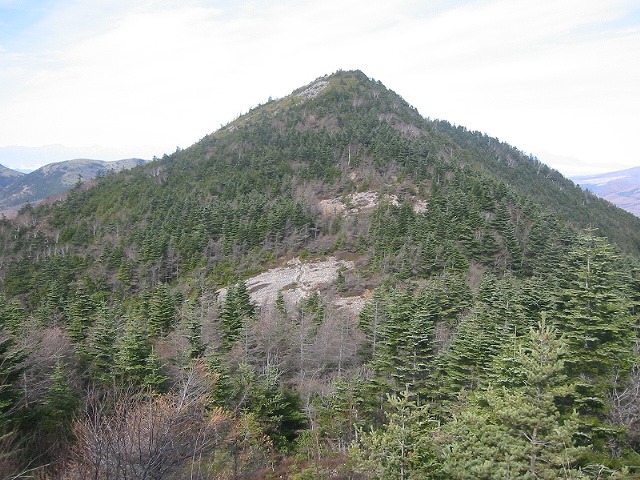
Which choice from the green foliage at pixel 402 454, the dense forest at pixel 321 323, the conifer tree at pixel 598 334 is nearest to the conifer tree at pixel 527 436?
the dense forest at pixel 321 323

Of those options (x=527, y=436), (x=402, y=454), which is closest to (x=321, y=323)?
(x=402, y=454)

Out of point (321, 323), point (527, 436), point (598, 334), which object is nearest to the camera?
point (527, 436)

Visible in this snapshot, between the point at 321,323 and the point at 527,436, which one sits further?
the point at 321,323

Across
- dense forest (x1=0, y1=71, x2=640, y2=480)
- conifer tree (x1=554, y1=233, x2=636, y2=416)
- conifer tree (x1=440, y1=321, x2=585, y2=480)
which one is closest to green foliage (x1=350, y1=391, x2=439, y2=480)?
dense forest (x1=0, y1=71, x2=640, y2=480)

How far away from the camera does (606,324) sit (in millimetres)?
14914

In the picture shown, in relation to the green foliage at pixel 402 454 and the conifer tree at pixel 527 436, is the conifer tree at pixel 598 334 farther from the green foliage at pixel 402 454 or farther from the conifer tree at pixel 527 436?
the green foliage at pixel 402 454

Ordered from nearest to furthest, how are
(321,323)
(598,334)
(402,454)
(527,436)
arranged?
(527,436), (402,454), (598,334), (321,323)

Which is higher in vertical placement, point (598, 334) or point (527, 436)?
point (598, 334)

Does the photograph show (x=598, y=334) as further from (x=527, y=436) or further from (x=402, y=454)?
(x=402, y=454)

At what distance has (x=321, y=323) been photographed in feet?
152

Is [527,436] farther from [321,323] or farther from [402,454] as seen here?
[321,323]

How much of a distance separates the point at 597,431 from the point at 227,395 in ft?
64.2

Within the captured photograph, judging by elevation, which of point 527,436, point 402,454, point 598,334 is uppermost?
point 598,334

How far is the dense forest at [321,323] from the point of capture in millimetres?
13273
